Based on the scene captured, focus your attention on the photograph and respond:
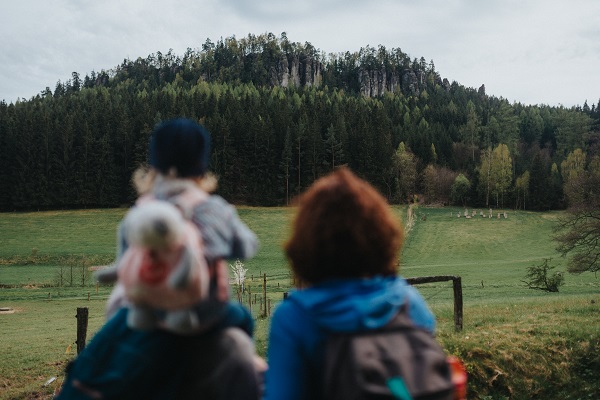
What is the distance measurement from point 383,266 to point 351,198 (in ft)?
1.04

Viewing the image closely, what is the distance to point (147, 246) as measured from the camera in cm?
188

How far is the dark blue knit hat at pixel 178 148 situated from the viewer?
221 centimetres

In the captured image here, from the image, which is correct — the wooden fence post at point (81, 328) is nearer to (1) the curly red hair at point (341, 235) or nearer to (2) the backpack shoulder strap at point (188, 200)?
(2) the backpack shoulder strap at point (188, 200)

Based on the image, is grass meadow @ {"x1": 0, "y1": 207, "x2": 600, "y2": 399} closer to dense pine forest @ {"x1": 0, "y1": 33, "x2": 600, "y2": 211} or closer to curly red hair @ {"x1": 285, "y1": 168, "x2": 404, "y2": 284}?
curly red hair @ {"x1": 285, "y1": 168, "x2": 404, "y2": 284}

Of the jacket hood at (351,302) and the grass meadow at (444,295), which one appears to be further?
the grass meadow at (444,295)

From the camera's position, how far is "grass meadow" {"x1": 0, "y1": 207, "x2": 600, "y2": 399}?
27.2 ft

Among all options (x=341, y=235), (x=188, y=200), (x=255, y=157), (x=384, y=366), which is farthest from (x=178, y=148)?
(x=255, y=157)

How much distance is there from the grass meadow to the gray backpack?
52 cm

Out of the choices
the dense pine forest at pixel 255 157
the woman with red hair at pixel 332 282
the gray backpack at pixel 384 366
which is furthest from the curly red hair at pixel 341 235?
the dense pine forest at pixel 255 157

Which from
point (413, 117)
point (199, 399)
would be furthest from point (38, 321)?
point (413, 117)

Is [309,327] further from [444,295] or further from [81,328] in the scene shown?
[444,295]

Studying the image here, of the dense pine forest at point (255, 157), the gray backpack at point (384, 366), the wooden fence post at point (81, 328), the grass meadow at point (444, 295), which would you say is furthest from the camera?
the dense pine forest at point (255, 157)

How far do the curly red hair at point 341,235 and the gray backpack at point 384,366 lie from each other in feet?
0.86

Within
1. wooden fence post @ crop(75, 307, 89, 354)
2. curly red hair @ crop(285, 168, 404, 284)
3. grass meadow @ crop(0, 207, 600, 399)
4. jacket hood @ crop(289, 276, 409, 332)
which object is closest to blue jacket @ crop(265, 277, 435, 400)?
jacket hood @ crop(289, 276, 409, 332)
